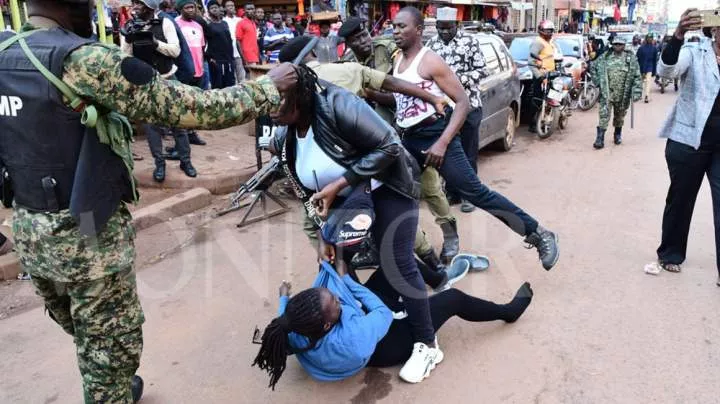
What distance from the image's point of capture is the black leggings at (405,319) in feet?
9.33

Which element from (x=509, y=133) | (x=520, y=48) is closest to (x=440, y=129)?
(x=509, y=133)

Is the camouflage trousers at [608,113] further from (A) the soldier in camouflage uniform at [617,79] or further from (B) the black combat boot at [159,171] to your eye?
(B) the black combat boot at [159,171]

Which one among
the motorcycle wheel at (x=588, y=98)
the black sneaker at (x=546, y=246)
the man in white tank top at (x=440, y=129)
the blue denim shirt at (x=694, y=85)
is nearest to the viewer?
the blue denim shirt at (x=694, y=85)

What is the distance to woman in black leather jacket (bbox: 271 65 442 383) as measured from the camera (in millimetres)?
2422

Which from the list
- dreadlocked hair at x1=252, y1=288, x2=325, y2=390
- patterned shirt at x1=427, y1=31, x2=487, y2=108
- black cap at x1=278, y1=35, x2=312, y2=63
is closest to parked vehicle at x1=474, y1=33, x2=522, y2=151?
patterned shirt at x1=427, y1=31, x2=487, y2=108

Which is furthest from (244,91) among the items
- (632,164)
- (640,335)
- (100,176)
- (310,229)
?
(632,164)

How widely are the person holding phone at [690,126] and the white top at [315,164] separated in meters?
2.19

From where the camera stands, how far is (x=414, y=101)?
3826 mm

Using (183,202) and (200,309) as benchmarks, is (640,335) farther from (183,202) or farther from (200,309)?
(183,202)

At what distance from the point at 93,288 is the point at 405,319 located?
1486 millimetres

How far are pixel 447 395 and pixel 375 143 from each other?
1.26m

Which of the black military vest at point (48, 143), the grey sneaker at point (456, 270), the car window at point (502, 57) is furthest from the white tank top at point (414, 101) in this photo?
the car window at point (502, 57)

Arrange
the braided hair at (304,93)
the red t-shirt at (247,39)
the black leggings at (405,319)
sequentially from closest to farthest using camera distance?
the braided hair at (304,93) < the black leggings at (405,319) < the red t-shirt at (247,39)

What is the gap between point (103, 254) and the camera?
6.86ft
